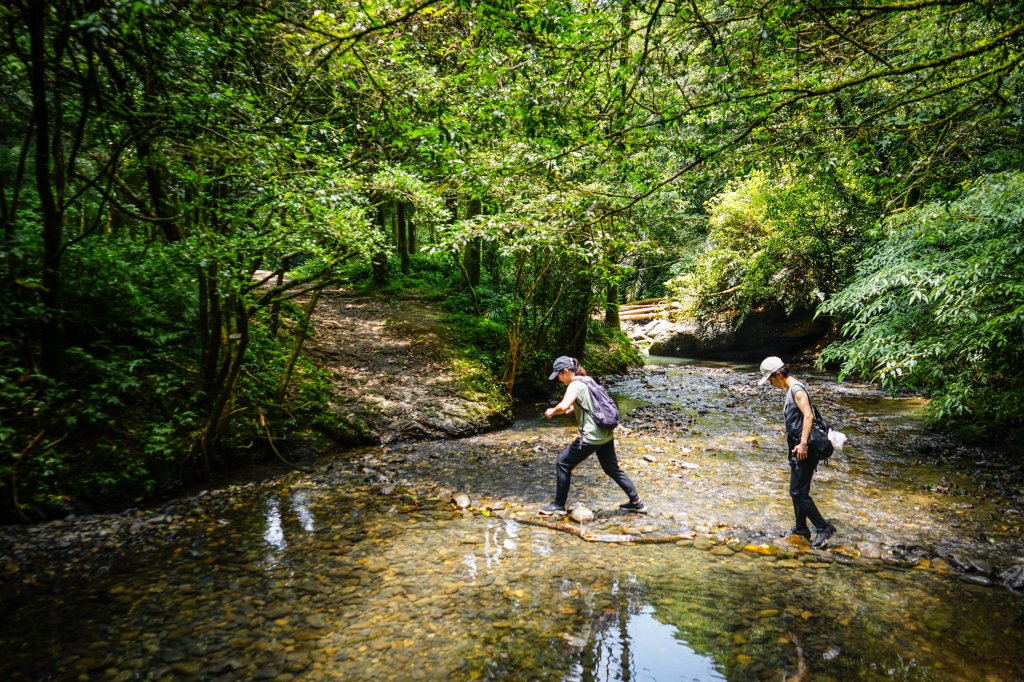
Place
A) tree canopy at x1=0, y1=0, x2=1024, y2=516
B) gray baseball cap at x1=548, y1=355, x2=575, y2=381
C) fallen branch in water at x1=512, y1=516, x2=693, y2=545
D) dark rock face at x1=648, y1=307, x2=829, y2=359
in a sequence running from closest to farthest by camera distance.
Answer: tree canopy at x1=0, y1=0, x2=1024, y2=516 < fallen branch in water at x1=512, y1=516, x2=693, y2=545 < gray baseball cap at x1=548, y1=355, x2=575, y2=381 < dark rock face at x1=648, y1=307, x2=829, y2=359

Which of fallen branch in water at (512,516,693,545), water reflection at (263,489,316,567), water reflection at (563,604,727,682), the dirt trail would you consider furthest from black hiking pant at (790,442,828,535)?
the dirt trail

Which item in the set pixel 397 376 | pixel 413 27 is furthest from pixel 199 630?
pixel 413 27

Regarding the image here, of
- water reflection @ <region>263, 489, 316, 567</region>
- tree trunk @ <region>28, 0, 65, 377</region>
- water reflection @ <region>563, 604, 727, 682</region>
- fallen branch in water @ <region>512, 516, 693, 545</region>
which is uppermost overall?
tree trunk @ <region>28, 0, 65, 377</region>

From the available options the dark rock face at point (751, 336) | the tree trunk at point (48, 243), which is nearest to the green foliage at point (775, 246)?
the dark rock face at point (751, 336)

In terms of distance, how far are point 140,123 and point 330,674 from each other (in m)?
6.29

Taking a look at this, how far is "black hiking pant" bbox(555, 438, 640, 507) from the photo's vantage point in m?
7.04

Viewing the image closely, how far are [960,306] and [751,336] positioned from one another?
16.8 metres

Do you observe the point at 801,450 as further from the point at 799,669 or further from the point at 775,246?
the point at 775,246

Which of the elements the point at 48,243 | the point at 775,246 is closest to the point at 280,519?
the point at 48,243

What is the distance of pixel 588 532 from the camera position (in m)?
6.55

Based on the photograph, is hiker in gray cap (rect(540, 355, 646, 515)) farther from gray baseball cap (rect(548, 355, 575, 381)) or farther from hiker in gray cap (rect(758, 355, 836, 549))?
hiker in gray cap (rect(758, 355, 836, 549))

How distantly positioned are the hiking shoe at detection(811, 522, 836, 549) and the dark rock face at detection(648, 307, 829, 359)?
17655 millimetres

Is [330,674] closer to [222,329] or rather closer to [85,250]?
[222,329]

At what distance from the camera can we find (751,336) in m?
24.2
